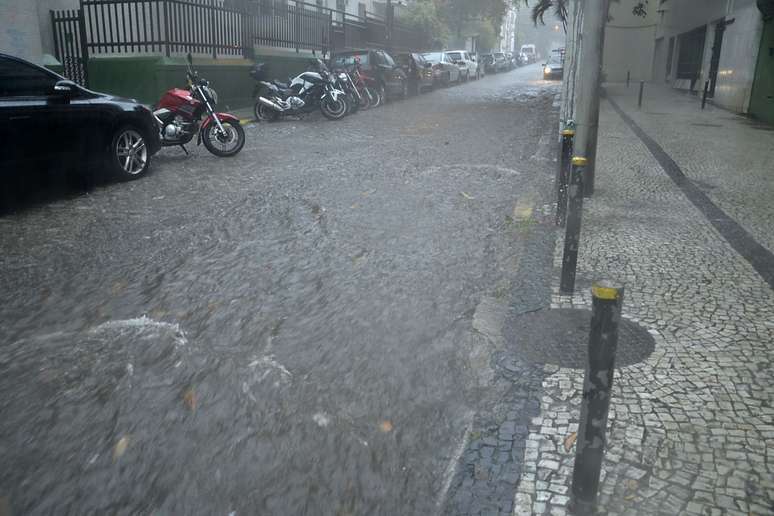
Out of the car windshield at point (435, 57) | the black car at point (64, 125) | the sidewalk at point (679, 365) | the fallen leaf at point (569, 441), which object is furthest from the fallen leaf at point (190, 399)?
the car windshield at point (435, 57)

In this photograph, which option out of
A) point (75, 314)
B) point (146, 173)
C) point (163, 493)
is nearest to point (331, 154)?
point (146, 173)

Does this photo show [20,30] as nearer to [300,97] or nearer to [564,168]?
[300,97]

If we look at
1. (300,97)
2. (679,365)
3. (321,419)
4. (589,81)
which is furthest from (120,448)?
(300,97)

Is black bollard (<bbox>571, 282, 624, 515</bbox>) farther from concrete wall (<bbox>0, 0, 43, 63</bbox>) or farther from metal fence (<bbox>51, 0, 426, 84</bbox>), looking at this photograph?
metal fence (<bbox>51, 0, 426, 84</bbox>)

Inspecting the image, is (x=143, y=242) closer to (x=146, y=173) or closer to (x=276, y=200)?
(x=276, y=200)

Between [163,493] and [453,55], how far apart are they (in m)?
39.7

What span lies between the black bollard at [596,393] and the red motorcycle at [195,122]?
9.16 meters

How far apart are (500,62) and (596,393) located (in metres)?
57.3

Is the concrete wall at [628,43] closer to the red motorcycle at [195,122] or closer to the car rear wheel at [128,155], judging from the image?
the red motorcycle at [195,122]

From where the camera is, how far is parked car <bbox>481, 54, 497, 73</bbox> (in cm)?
5267

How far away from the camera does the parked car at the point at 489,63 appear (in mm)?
52672

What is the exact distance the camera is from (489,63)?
174 ft

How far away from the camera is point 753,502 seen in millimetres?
2691

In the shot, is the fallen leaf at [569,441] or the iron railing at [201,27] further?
the iron railing at [201,27]
